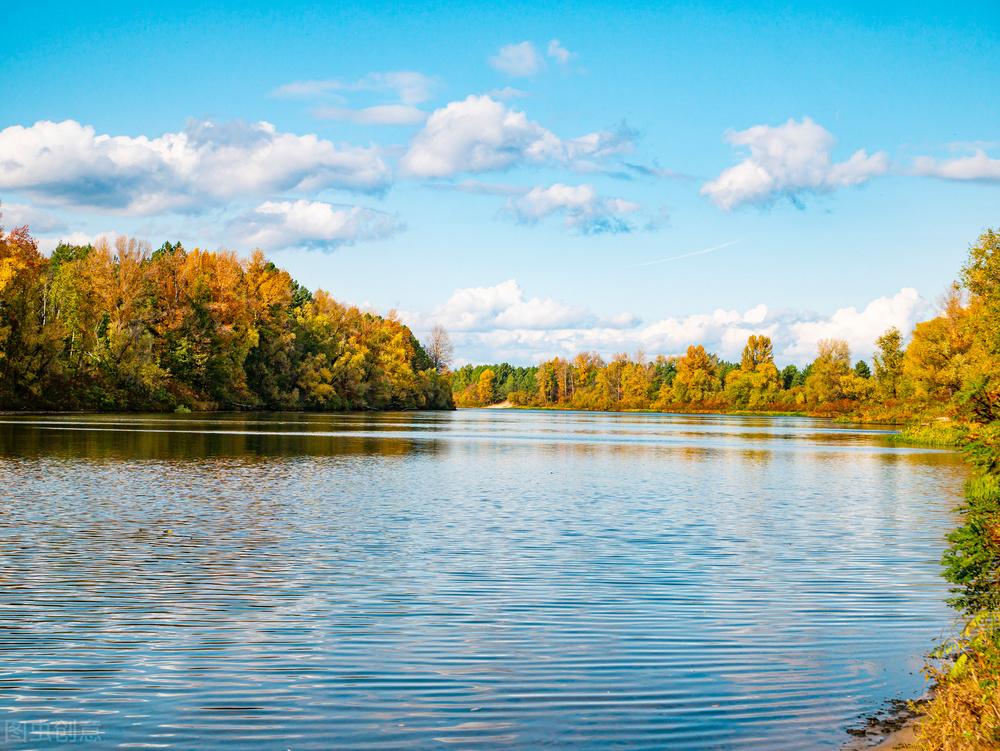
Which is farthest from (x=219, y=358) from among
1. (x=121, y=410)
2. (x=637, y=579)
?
(x=637, y=579)

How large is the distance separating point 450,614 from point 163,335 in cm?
9417

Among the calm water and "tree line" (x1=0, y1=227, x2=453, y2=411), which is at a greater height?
"tree line" (x1=0, y1=227, x2=453, y2=411)

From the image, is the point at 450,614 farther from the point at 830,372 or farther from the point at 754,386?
the point at 754,386

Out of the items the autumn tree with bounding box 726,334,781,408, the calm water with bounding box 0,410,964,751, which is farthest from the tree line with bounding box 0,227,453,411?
the autumn tree with bounding box 726,334,781,408

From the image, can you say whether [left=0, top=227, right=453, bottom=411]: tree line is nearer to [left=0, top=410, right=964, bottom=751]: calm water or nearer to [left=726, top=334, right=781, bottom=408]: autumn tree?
[left=0, top=410, right=964, bottom=751]: calm water

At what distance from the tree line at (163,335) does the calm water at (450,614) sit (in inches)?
2310

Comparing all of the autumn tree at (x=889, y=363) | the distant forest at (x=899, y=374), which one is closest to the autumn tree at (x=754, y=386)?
the distant forest at (x=899, y=374)

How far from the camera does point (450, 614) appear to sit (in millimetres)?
13469

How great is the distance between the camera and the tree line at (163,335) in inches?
3285

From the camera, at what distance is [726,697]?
9.88 m

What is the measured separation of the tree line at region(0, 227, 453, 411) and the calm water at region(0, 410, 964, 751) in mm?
58684

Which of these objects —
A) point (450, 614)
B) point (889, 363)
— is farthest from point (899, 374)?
point (450, 614)

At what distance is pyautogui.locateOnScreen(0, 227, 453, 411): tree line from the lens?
274ft

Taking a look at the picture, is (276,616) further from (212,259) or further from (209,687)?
(212,259)
